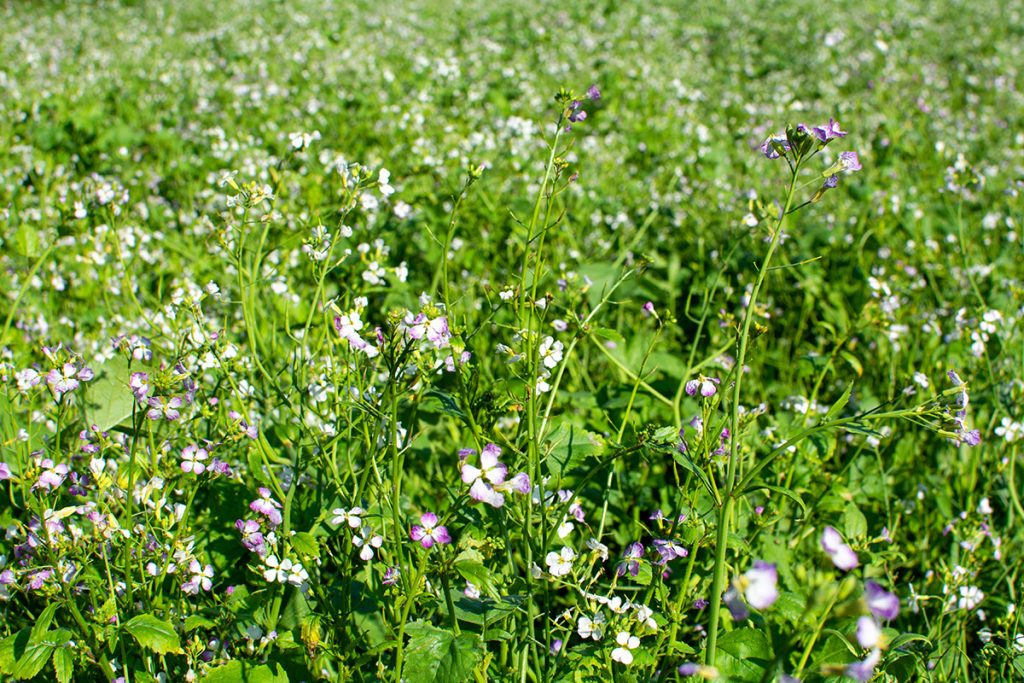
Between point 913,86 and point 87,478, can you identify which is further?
point 913,86

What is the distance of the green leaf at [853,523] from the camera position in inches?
80.1

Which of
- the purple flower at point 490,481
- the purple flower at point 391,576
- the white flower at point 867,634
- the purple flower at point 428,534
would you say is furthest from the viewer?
the purple flower at point 391,576

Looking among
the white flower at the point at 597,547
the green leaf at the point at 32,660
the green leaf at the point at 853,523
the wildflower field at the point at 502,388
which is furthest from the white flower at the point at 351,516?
the green leaf at the point at 853,523

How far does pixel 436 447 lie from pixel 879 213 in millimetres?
2843

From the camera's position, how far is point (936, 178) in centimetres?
488

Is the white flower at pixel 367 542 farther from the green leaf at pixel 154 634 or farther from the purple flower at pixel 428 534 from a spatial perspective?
the green leaf at pixel 154 634

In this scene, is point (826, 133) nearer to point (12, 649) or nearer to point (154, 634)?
point (154, 634)

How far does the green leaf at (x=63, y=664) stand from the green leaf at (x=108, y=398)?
2.41ft

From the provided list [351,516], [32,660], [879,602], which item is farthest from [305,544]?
[879,602]

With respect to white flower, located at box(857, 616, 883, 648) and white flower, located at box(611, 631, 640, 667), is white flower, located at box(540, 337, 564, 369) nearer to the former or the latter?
white flower, located at box(611, 631, 640, 667)

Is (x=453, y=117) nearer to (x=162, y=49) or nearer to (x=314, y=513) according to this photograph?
(x=314, y=513)

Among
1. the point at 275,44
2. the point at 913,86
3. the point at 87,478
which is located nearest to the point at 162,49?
the point at 275,44

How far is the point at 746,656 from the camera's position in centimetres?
151

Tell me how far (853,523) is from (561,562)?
91 centimetres
